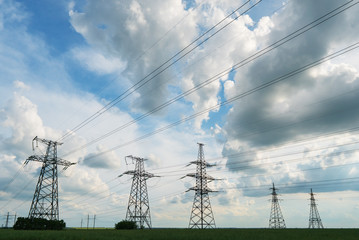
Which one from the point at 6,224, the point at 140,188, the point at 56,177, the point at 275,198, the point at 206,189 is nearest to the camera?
the point at 56,177

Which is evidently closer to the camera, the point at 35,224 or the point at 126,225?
the point at 35,224

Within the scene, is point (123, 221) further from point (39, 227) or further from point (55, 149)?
point (55, 149)

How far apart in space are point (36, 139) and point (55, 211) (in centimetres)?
1510

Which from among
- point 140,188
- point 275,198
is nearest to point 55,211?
point 140,188

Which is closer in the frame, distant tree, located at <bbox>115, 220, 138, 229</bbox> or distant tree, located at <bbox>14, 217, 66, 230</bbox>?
distant tree, located at <bbox>14, 217, 66, 230</bbox>

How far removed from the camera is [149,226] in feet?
194
